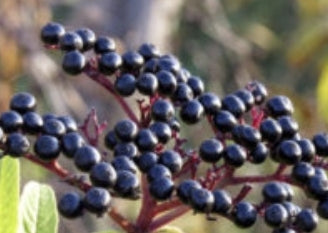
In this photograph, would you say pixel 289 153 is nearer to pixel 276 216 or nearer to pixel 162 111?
pixel 276 216

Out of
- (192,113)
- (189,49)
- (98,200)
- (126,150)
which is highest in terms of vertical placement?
(189,49)

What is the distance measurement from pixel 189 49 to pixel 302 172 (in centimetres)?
361

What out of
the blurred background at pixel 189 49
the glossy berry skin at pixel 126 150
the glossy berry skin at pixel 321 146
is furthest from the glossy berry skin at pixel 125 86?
the blurred background at pixel 189 49

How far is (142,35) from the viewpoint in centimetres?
411

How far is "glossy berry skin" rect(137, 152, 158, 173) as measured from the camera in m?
1.52

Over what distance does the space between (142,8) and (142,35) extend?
0.15 metres

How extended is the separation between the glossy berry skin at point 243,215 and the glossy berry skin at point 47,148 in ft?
1.01

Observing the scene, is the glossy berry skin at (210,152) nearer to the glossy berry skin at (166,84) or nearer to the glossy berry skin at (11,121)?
the glossy berry skin at (166,84)

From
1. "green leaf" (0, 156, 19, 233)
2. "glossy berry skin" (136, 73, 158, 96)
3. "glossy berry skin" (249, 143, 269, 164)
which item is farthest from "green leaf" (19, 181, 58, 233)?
"glossy berry skin" (249, 143, 269, 164)

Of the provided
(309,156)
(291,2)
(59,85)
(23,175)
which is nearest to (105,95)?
(59,85)

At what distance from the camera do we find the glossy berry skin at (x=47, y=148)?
1545mm

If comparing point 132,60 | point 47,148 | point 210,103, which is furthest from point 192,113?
point 47,148

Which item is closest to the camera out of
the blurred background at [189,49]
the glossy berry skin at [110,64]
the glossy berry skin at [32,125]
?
the glossy berry skin at [32,125]

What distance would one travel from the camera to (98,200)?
1484mm
